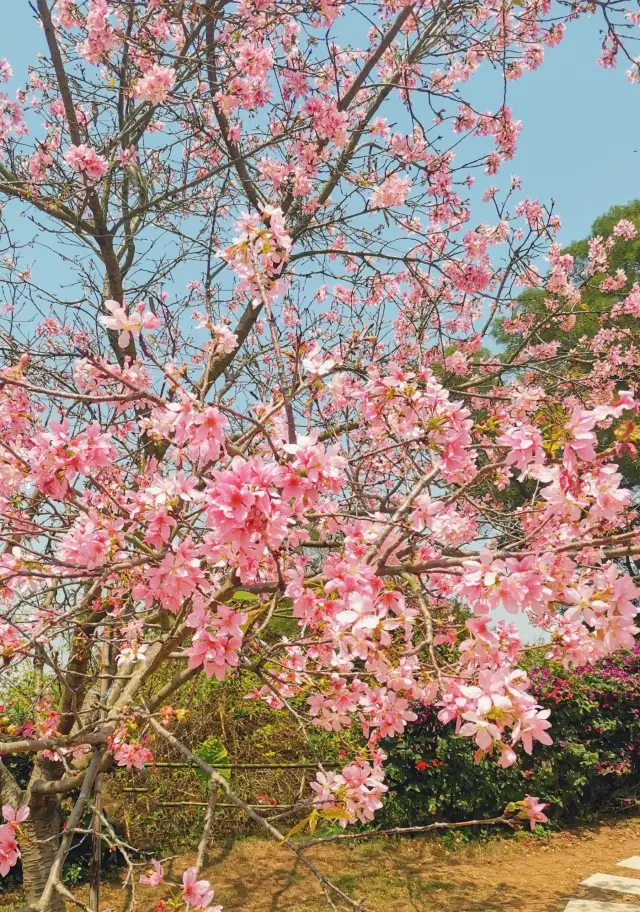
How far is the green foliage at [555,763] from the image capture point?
612cm

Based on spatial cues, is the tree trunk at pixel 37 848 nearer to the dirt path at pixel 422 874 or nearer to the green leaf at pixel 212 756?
the dirt path at pixel 422 874

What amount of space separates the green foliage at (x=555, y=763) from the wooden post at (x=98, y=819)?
3.19m

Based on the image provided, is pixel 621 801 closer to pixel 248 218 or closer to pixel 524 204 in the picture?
pixel 524 204

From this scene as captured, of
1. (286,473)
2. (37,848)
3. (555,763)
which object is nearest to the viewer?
(286,473)

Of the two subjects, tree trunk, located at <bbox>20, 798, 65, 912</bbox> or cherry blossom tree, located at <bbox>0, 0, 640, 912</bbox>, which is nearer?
cherry blossom tree, located at <bbox>0, 0, 640, 912</bbox>

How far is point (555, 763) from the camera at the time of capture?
653cm

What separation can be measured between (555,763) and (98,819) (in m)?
5.26

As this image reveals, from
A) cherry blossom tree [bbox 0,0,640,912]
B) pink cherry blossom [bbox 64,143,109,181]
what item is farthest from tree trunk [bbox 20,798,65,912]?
pink cherry blossom [bbox 64,143,109,181]

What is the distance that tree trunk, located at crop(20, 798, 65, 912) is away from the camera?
359cm

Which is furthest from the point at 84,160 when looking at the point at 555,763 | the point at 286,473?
the point at 555,763

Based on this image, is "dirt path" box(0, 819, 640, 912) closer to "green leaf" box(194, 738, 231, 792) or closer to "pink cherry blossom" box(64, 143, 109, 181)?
"green leaf" box(194, 738, 231, 792)

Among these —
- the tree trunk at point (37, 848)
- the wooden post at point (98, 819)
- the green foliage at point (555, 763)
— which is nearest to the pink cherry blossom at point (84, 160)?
the wooden post at point (98, 819)

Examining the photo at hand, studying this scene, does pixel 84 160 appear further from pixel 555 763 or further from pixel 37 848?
pixel 555 763

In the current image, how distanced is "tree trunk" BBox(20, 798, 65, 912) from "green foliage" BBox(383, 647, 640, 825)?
129 inches
